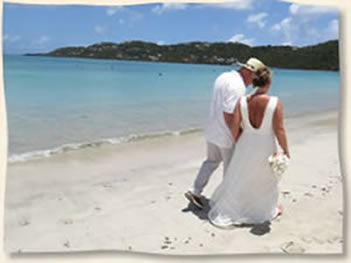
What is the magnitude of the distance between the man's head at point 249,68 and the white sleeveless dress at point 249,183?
0.79 feet

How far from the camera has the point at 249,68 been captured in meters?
3.62

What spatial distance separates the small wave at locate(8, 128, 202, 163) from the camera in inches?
233

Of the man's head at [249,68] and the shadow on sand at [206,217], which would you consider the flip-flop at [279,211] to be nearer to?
the shadow on sand at [206,217]

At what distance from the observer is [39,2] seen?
3270 mm

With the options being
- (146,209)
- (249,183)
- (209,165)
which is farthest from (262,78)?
(146,209)

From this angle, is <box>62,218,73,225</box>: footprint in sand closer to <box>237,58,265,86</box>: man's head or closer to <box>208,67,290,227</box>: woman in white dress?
<box>208,67,290,227</box>: woman in white dress

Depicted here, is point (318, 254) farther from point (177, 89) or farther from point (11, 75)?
point (177, 89)

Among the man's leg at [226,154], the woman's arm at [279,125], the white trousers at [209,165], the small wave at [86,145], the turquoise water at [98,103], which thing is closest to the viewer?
the woman's arm at [279,125]

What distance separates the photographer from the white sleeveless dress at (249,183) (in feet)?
11.6

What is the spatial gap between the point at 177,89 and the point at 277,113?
1157 centimetres

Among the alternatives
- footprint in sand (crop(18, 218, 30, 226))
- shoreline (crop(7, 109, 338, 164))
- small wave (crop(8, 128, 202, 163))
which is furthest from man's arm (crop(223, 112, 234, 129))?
small wave (crop(8, 128, 202, 163))

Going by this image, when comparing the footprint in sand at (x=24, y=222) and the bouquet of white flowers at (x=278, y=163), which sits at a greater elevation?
the bouquet of white flowers at (x=278, y=163)

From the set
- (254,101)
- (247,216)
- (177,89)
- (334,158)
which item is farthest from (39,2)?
(177,89)

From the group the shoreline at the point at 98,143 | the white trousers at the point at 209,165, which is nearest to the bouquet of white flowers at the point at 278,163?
the white trousers at the point at 209,165
